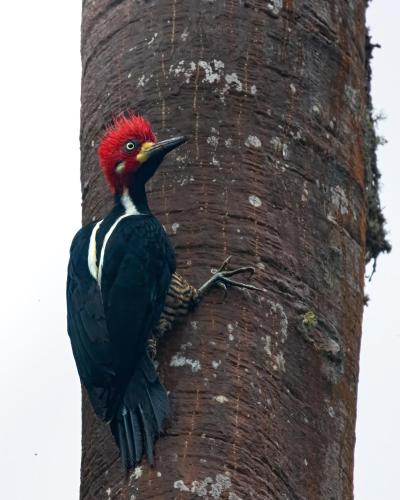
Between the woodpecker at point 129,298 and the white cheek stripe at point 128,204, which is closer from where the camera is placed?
the woodpecker at point 129,298

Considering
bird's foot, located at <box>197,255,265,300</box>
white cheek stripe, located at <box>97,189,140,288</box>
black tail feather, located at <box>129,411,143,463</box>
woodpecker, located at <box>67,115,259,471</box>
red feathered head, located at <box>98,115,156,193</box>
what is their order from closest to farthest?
1. black tail feather, located at <box>129,411,143,463</box>
2. woodpecker, located at <box>67,115,259,471</box>
3. bird's foot, located at <box>197,255,265,300</box>
4. white cheek stripe, located at <box>97,189,140,288</box>
5. red feathered head, located at <box>98,115,156,193</box>

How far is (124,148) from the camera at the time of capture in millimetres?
4820

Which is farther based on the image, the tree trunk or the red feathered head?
the red feathered head

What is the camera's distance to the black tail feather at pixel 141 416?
4.19 metres

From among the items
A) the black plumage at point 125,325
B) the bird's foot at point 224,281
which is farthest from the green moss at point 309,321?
the black plumage at point 125,325

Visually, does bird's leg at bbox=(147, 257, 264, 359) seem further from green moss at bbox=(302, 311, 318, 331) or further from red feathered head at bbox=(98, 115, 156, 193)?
red feathered head at bbox=(98, 115, 156, 193)

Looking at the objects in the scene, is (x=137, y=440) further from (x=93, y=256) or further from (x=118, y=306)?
(x=93, y=256)

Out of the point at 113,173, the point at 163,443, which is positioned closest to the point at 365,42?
the point at 113,173

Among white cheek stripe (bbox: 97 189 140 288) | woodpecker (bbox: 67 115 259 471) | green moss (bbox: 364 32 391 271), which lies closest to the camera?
woodpecker (bbox: 67 115 259 471)

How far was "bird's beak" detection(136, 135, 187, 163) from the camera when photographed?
4.67 m

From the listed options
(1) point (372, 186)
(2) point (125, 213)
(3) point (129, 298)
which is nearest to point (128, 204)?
(2) point (125, 213)

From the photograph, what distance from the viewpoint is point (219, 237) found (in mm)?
4582

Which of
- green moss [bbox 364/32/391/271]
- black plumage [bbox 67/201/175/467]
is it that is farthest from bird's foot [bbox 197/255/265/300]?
green moss [bbox 364/32/391/271]

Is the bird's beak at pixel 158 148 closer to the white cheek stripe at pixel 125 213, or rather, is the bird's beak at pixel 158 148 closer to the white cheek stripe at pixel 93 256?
the white cheek stripe at pixel 125 213
